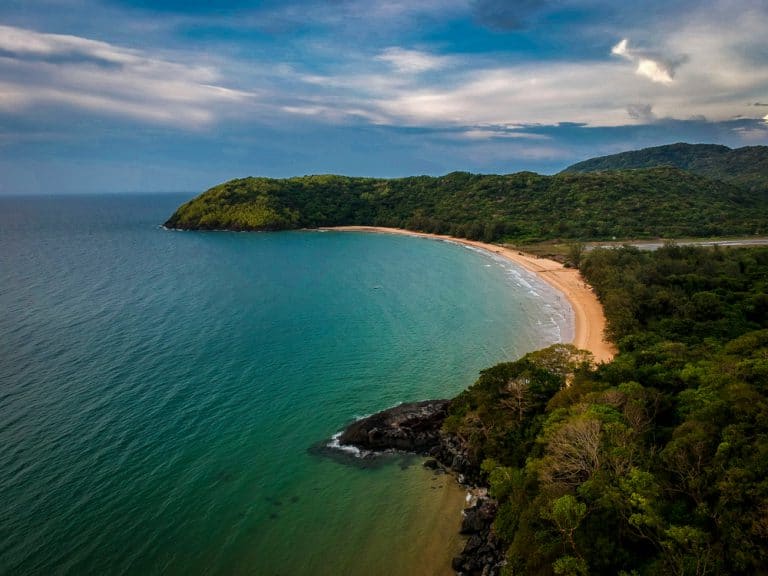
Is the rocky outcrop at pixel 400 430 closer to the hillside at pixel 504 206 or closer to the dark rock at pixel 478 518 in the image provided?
the dark rock at pixel 478 518

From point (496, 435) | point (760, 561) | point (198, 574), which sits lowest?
point (198, 574)

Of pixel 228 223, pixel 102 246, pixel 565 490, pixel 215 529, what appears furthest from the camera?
pixel 228 223

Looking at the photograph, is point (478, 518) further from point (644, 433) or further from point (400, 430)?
point (644, 433)

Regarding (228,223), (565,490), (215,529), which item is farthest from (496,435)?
(228,223)

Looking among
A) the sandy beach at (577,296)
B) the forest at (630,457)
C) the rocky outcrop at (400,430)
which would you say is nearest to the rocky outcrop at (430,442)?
the rocky outcrop at (400,430)

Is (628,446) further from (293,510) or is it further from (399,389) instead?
(399,389)

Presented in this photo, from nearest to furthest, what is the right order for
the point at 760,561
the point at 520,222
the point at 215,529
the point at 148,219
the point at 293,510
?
the point at 760,561, the point at 215,529, the point at 293,510, the point at 520,222, the point at 148,219

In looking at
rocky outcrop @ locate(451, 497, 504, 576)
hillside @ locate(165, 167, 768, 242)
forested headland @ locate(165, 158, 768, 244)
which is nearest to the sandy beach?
forested headland @ locate(165, 158, 768, 244)

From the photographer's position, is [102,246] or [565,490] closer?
[565,490]
